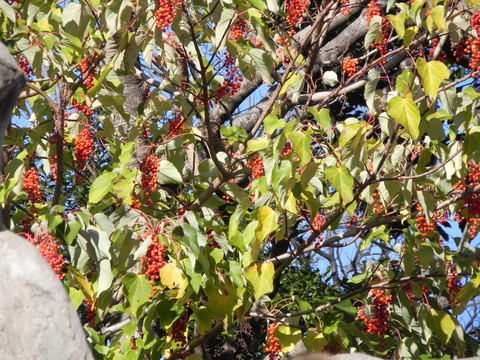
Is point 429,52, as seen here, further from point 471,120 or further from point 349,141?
point 349,141

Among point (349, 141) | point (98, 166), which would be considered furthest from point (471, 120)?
point (98, 166)

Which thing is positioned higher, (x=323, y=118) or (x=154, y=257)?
(x=323, y=118)

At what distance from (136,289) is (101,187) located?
477 millimetres

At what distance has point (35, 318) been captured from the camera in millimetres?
1998

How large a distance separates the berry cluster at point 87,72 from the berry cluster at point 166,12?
0.44 metres

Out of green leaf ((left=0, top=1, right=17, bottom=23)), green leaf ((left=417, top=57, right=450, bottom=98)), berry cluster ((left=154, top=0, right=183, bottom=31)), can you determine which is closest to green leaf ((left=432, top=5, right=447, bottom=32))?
green leaf ((left=417, top=57, right=450, bottom=98))

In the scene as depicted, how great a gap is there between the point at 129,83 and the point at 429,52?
6.60 feet

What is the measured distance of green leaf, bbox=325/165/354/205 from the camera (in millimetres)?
3516

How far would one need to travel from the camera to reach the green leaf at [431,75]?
11.4 feet

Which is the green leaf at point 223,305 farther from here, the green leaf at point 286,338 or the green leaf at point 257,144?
the green leaf at point 257,144

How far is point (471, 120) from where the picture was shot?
3.85m

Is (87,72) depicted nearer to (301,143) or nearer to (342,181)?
(301,143)

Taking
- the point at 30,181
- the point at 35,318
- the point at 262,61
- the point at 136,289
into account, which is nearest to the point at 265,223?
the point at 136,289

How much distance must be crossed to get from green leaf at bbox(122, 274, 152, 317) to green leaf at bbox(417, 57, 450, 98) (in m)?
1.40
